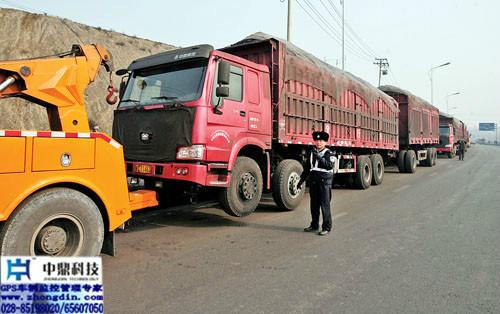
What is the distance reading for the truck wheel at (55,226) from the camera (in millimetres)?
3307

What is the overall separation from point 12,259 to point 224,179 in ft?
12.7

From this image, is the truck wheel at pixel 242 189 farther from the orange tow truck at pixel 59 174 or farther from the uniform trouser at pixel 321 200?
the orange tow truck at pixel 59 174

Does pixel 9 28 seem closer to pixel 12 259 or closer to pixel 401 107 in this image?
pixel 401 107

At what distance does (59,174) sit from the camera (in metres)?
3.57

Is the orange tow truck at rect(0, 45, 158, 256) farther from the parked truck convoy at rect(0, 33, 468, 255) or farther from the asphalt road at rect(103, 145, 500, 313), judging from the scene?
the asphalt road at rect(103, 145, 500, 313)

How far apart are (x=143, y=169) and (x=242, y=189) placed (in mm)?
1551

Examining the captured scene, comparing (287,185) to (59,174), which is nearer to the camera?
(59,174)

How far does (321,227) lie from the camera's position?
5.89m

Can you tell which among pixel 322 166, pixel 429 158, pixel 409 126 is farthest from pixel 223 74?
pixel 429 158

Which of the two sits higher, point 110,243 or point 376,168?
point 376,168

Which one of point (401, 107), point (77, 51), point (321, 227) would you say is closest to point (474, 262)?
point (321, 227)

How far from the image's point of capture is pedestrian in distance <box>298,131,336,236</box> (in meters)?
5.69

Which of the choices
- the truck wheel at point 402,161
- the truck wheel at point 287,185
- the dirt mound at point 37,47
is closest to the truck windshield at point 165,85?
the truck wheel at point 287,185

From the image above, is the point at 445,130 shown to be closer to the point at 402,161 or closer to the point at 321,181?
the point at 402,161
